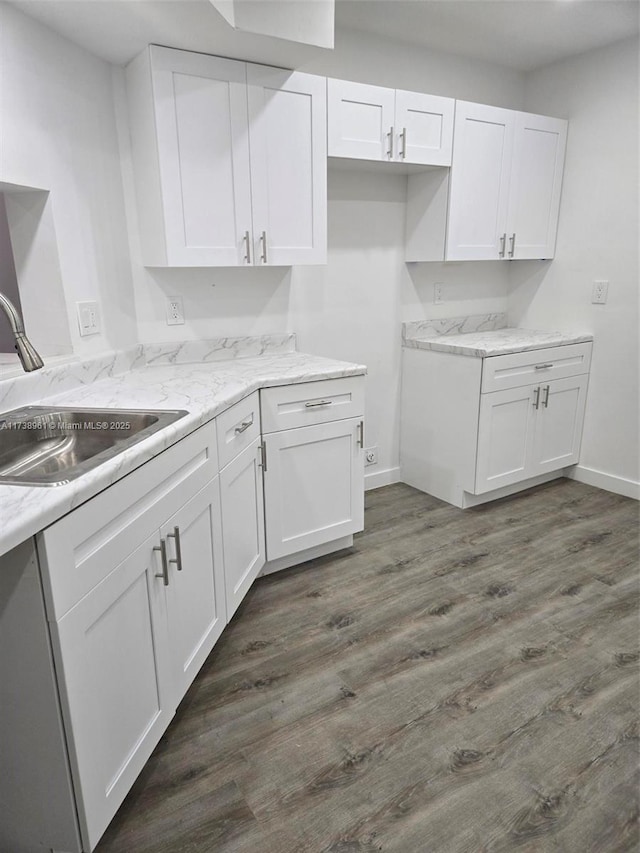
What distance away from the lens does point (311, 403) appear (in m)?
2.30

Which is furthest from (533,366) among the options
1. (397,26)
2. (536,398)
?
(397,26)

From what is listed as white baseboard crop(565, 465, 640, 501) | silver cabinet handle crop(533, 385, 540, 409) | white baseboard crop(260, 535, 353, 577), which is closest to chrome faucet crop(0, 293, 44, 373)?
white baseboard crop(260, 535, 353, 577)

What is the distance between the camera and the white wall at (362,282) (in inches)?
101

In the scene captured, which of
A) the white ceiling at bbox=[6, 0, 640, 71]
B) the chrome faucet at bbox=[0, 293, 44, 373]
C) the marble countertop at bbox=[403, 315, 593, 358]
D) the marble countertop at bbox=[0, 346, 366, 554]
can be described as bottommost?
the marble countertop at bbox=[0, 346, 366, 554]

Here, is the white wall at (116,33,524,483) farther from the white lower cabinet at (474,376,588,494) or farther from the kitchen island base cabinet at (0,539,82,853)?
the kitchen island base cabinet at (0,539,82,853)

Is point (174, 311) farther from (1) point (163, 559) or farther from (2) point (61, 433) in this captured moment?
(1) point (163, 559)

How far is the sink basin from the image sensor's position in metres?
1.52

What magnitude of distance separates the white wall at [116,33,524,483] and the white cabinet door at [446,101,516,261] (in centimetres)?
32

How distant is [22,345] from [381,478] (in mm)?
2422

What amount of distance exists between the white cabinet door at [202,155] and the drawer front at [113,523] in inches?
37.9

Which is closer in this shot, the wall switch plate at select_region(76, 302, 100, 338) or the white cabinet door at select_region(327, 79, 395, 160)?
the wall switch plate at select_region(76, 302, 100, 338)

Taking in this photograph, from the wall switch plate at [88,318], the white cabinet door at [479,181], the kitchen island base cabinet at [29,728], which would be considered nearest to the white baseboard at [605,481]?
the white cabinet door at [479,181]

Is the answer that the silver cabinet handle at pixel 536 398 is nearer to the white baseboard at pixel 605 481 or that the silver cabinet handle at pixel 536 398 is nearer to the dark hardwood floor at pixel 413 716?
the white baseboard at pixel 605 481

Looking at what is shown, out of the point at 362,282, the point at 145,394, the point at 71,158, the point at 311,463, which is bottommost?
the point at 311,463
